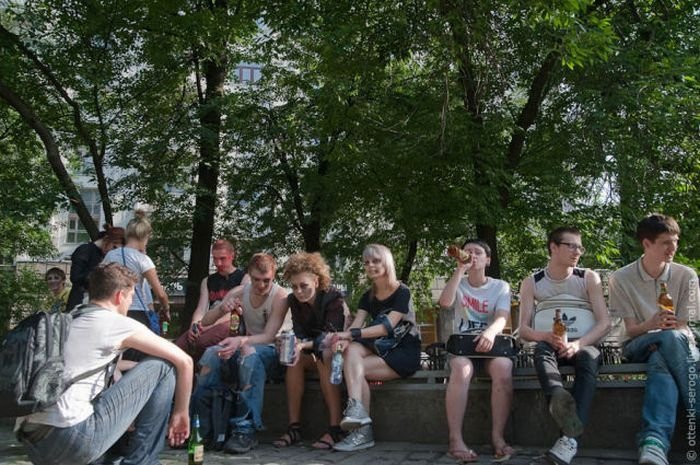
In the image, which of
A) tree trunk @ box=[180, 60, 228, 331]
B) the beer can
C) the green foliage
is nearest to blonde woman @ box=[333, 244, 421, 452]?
the beer can

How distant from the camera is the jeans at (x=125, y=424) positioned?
362 centimetres

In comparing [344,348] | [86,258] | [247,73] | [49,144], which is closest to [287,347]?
[344,348]

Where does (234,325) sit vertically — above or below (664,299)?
below

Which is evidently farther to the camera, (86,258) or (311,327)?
(86,258)

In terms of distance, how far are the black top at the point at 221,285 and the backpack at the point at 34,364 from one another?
10.9 feet

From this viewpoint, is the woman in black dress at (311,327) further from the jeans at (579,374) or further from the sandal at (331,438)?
the jeans at (579,374)

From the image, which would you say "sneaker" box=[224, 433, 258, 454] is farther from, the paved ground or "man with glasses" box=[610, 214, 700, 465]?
"man with glasses" box=[610, 214, 700, 465]

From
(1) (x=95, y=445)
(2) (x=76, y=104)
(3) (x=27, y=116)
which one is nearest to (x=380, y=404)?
(1) (x=95, y=445)

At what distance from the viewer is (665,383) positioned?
4.57 metres

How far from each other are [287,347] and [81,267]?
2587mm

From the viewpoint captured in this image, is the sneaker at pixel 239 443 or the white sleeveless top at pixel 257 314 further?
the white sleeveless top at pixel 257 314

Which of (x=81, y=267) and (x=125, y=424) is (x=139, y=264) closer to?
(x=81, y=267)

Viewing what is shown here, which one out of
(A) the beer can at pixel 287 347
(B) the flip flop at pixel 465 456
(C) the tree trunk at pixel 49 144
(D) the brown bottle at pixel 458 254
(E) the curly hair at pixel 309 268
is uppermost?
(C) the tree trunk at pixel 49 144

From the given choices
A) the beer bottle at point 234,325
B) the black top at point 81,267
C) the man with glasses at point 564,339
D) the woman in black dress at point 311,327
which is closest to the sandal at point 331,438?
the woman in black dress at point 311,327
